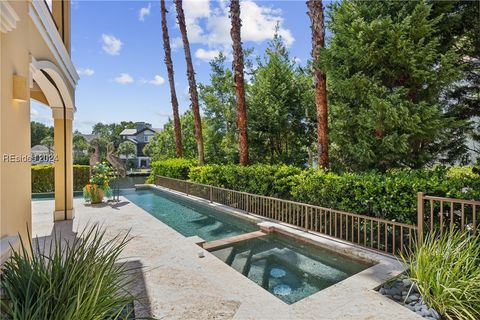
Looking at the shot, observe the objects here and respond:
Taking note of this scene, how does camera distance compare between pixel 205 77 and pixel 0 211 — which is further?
pixel 205 77

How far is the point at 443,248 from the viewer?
3.46 meters

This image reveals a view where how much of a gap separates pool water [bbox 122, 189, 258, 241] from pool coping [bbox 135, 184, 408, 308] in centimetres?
58

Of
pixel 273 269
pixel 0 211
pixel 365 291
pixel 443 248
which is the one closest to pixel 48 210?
pixel 0 211

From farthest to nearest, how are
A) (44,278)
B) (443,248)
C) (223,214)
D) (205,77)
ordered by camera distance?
(205,77)
(223,214)
(443,248)
(44,278)

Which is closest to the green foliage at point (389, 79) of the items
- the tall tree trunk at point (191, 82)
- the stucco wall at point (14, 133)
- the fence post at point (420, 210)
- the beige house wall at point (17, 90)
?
the fence post at point (420, 210)

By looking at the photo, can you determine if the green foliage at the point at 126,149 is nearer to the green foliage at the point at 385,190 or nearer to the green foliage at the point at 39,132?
the green foliage at the point at 39,132

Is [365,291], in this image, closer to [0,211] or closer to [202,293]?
[202,293]

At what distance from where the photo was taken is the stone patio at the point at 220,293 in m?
2.99

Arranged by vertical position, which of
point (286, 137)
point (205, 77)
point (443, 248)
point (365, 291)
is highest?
point (205, 77)

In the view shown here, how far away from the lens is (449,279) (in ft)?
10.2

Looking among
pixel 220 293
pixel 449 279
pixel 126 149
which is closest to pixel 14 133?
pixel 220 293

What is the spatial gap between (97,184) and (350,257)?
9386mm

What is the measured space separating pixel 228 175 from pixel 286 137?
14.7 feet

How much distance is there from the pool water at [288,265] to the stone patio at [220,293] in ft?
1.88
